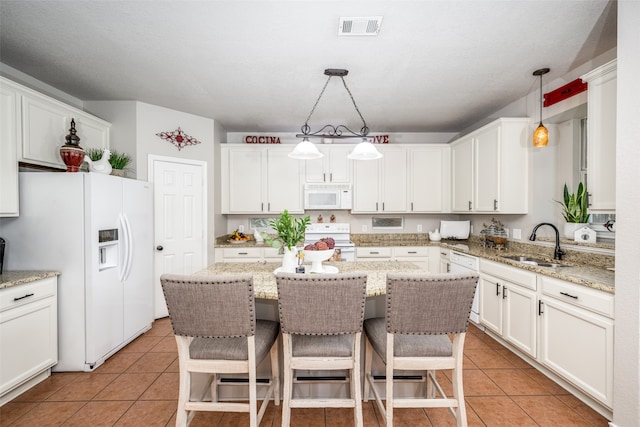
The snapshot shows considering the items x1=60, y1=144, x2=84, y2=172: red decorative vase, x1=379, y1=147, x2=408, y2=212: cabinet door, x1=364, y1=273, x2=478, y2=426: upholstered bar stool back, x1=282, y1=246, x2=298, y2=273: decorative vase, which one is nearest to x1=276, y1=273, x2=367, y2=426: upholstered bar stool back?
x1=364, y1=273, x2=478, y2=426: upholstered bar stool back

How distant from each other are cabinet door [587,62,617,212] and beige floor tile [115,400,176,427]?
327 centimetres

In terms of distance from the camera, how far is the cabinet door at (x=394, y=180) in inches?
179

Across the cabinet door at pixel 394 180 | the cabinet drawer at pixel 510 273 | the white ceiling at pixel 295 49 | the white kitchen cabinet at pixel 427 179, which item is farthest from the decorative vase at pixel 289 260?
the white kitchen cabinet at pixel 427 179

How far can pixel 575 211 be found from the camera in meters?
2.78

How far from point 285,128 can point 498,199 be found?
10.00ft

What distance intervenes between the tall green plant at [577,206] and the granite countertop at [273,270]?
5.50 feet

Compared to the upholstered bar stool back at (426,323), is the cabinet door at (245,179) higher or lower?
higher

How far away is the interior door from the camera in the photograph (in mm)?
3629

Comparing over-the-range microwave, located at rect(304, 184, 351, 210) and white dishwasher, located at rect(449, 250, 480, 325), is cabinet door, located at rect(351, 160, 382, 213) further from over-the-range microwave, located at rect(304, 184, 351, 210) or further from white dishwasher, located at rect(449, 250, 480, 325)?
white dishwasher, located at rect(449, 250, 480, 325)

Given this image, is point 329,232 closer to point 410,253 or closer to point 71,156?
point 410,253

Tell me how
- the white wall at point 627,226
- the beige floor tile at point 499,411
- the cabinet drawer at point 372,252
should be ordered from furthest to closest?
the cabinet drawer at point 372,252, the beige floor tile at point 499,411, the white wall at point 627,226

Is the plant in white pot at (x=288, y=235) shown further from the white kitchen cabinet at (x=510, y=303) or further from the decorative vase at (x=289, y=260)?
the white kitchen cabinet at (x=510, y=303)

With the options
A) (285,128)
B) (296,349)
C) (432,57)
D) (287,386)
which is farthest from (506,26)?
(285,128)

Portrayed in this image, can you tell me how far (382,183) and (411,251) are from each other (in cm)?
110
